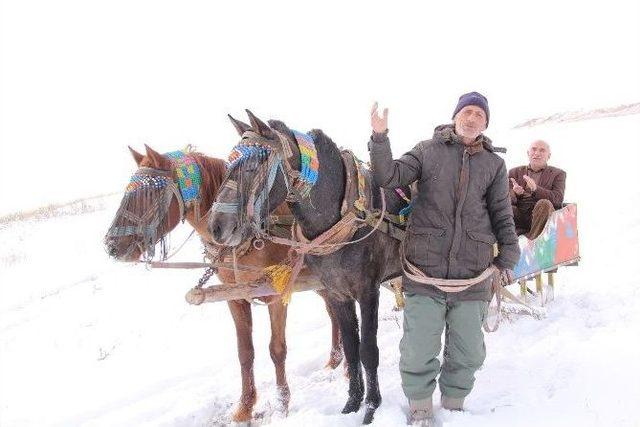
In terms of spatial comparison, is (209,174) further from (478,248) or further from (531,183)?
(531,183)

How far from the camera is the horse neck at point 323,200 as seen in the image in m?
2.95

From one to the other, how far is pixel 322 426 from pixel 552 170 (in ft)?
12.0

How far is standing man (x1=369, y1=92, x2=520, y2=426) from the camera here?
9.57 feet

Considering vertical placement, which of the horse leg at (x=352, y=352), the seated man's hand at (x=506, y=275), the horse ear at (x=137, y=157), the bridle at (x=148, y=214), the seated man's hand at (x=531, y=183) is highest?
the horse ear at (x=137, y=157)

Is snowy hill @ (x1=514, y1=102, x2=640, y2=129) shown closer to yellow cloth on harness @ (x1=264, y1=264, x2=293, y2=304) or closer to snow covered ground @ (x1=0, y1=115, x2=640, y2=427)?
snow covered ground @ (x1=0, y1=115, x2=640, y2=427)

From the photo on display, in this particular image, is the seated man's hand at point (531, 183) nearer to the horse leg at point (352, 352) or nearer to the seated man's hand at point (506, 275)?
the seated man's hand at point (506, 275)

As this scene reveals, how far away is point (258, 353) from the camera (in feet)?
18.8

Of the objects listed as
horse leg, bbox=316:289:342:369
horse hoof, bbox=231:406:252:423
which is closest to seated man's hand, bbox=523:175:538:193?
horse leg, bbox=316:289:342:369

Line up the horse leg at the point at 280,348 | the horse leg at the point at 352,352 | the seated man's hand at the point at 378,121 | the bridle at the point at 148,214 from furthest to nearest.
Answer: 1. the horse leg at the point at 280,348
2. the horse leg at the point at 352,352
3. the bridle at the point at 148,214
4. the seated man's hand at the point at 378,121

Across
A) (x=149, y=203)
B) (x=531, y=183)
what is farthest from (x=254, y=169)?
(x=531, y=183)

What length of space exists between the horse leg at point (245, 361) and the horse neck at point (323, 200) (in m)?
1.39

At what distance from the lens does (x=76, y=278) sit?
Answer: 9.41 m

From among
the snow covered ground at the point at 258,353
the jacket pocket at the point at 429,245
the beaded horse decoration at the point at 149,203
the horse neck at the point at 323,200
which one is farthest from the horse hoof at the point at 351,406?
the beaded horse decoration at the point at 149,203

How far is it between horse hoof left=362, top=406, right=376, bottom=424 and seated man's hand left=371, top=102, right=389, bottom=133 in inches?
75.4
